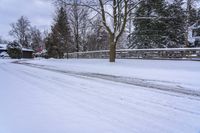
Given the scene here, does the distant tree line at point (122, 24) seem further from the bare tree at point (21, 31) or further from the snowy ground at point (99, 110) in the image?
Answer: the bare tree at point (21, 31)

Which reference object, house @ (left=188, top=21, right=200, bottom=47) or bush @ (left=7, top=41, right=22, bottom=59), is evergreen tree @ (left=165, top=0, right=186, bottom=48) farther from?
bush @ (left=7, top=41, right=22, bottom=59)

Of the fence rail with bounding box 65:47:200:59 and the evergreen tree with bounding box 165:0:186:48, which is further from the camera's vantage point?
the evergreen tree with bounding box 165:0:186:48

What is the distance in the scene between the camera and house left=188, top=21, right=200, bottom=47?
39.2 m

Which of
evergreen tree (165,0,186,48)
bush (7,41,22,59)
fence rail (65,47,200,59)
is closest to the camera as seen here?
fence rail (65,47,200,59)

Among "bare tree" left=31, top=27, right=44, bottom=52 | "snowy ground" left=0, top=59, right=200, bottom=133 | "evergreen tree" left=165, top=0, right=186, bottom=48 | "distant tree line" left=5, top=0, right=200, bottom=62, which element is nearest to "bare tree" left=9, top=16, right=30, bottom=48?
"bare tree" left=31, top=27, right=44, bottom=52

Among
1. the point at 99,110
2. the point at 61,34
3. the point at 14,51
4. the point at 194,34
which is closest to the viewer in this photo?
the point at 99,110

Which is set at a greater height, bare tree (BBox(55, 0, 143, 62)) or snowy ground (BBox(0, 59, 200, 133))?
bare tree (BBox(55, 0, 143, 62))

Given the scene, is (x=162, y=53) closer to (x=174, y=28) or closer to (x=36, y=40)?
(x=174, y=28)

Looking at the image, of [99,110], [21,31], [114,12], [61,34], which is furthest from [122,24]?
[21,31]

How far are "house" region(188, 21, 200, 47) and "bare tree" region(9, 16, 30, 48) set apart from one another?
5891cm

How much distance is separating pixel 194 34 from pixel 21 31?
60833 millimetres

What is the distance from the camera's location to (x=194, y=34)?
4156 centimetres

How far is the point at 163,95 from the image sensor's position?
7973 mm

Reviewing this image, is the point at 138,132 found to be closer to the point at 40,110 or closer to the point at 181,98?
the point at 40,110
